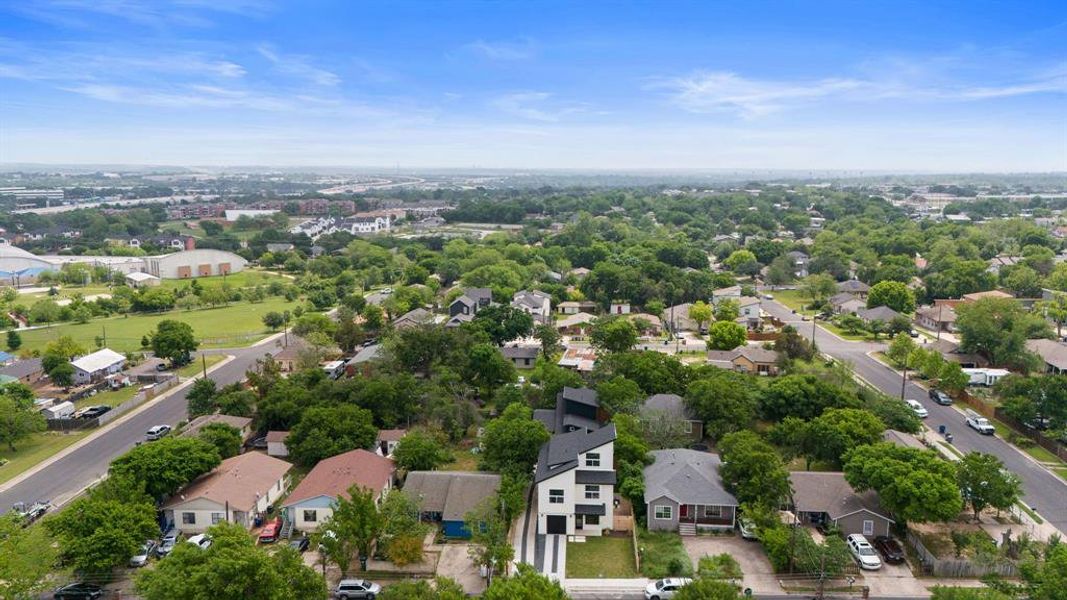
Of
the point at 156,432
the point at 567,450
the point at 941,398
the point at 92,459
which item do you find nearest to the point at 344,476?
the point at 567,450

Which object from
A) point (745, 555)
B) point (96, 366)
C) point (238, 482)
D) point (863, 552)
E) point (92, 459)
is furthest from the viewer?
point (96, 366)

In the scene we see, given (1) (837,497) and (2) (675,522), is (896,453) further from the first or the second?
(2) (675,522)

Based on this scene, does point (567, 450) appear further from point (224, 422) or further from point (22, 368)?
point (22, 368)

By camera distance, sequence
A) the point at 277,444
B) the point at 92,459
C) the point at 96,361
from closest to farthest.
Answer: the point at 277,444
the point at 92,459
the point at 96,361

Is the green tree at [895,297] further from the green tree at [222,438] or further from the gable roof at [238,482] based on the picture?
the green tree at [222,438]

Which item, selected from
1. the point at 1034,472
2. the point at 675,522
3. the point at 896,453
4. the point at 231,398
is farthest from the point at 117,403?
the point at 1034,472

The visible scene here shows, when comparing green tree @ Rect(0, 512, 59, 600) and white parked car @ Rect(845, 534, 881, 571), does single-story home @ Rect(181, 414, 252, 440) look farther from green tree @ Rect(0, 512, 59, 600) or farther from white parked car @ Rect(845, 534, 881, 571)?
white parked car @ Rect(845, 534, 881, 571)

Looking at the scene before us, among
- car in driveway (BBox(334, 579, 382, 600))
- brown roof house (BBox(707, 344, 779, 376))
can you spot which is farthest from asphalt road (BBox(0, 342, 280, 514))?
brown roof house (BBox(707, 344, 779, 376))
